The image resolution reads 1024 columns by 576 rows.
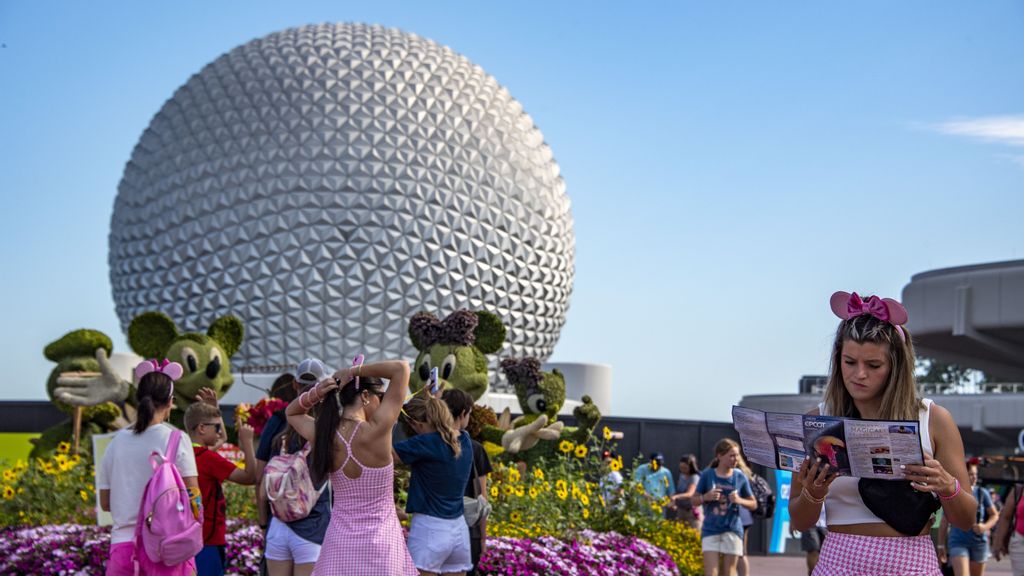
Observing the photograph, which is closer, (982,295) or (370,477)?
(370,477)

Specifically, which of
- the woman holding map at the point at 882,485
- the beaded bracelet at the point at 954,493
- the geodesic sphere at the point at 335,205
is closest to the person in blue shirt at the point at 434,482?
the woman holding map at the point at 882,485

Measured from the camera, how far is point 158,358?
45.5 feet

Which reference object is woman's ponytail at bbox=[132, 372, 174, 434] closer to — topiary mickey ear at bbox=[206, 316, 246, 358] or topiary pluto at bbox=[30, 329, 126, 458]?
topiary pluto at bbox=[30, 329, 126, 458]

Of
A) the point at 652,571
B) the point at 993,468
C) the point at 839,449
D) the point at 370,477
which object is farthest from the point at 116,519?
the point at 993,468

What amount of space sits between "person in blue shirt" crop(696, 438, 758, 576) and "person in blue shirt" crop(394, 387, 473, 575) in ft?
10.3

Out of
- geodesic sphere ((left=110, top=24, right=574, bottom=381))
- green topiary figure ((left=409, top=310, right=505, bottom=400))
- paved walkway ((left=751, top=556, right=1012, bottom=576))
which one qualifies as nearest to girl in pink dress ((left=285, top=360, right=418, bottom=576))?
paved walkway ((left=751, top=556, right=1012, bottom=576))

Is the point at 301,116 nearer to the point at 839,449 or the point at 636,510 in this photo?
the point at 636,510

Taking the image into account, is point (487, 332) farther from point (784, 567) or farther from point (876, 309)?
point (876, 309)

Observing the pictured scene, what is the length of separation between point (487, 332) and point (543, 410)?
5.20 feet

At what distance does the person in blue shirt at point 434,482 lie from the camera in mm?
5180

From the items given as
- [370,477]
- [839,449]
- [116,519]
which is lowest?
[116,519]

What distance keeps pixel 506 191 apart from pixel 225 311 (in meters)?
6.47

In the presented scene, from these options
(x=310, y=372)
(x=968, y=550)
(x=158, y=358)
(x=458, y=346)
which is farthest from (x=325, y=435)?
(x=158, y=358)

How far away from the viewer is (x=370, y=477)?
4.20 m
